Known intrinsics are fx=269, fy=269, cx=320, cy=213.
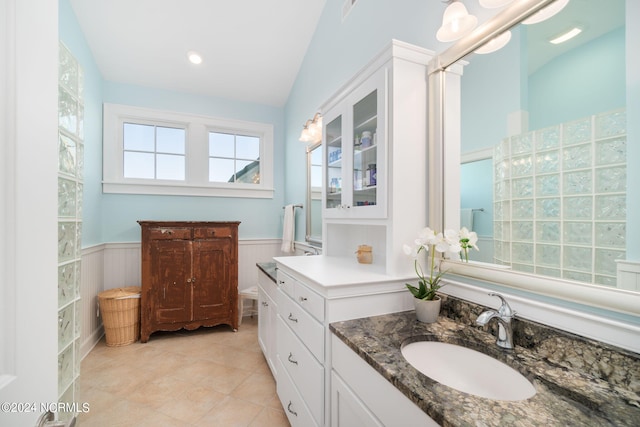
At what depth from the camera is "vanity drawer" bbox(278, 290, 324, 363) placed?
1209 mm

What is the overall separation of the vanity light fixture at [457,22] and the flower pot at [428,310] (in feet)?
3.67

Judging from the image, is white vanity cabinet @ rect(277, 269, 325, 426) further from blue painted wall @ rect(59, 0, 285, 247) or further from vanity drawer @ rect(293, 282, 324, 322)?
blue painted wall @ rect(59, 0, 285, 247)

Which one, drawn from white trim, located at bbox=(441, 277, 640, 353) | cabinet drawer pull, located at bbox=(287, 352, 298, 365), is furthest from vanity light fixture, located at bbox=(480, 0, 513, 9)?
cabinet drawer pull, located at bbox=(287, 352, 298, 365)

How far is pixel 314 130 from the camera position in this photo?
97.3 inches

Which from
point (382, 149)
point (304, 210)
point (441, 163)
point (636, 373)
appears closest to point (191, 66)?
point (304, 210)

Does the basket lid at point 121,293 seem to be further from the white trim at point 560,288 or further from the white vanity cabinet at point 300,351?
the white trim at point 560,288

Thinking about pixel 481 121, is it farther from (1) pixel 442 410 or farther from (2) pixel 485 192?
(1) pixel 442 410

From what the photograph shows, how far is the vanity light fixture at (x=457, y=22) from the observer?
3.53 feet

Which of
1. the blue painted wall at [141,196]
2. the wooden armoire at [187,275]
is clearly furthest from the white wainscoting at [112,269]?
the wooden armoire at [187,275]

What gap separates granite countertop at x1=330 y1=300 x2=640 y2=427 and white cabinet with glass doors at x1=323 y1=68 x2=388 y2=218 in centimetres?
64

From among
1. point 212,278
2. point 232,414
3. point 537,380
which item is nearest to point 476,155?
point 537,380

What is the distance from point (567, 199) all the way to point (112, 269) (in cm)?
389

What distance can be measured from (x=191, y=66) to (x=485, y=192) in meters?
3.28

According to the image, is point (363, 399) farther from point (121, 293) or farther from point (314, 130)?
point (121, 293)
